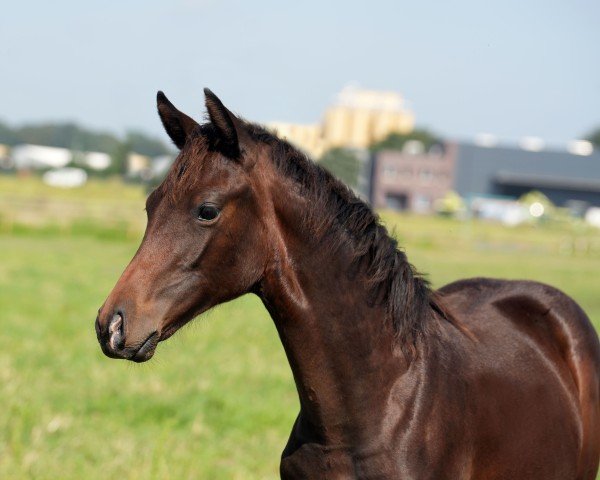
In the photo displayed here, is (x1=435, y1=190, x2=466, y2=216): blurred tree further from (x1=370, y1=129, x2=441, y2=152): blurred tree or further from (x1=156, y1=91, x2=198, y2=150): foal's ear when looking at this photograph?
(x1=156, y1=91, x2=198, y2=150): foal's ear

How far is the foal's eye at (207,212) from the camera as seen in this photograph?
3348 millimetres

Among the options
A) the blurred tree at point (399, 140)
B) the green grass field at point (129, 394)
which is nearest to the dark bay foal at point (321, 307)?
the green grass field at point (129, 394)

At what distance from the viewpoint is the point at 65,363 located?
414 inches

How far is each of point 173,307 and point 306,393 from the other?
27.3 inches

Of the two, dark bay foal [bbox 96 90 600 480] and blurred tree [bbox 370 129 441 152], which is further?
blurred tree [bbox 370 129 441 152]

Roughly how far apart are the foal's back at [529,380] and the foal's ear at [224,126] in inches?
57.7

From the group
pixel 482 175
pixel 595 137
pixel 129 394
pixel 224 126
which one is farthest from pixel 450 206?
pixel 595 137

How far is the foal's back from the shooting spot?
159 inches

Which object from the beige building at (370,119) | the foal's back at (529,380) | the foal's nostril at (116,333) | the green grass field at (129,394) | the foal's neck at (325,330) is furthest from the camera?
the beige building at (370,119)

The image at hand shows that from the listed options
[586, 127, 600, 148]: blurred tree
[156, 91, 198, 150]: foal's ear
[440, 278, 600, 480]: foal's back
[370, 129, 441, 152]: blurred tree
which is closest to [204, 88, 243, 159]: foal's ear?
[156, 91, 198, 150]: foal's ear

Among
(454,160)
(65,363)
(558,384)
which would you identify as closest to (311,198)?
(558,384)

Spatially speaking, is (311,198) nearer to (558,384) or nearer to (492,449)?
(492,449)

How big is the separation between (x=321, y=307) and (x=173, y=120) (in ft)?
3.12

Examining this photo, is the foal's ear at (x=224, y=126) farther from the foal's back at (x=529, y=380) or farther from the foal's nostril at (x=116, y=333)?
the foal's back at (x=529, y=380)
